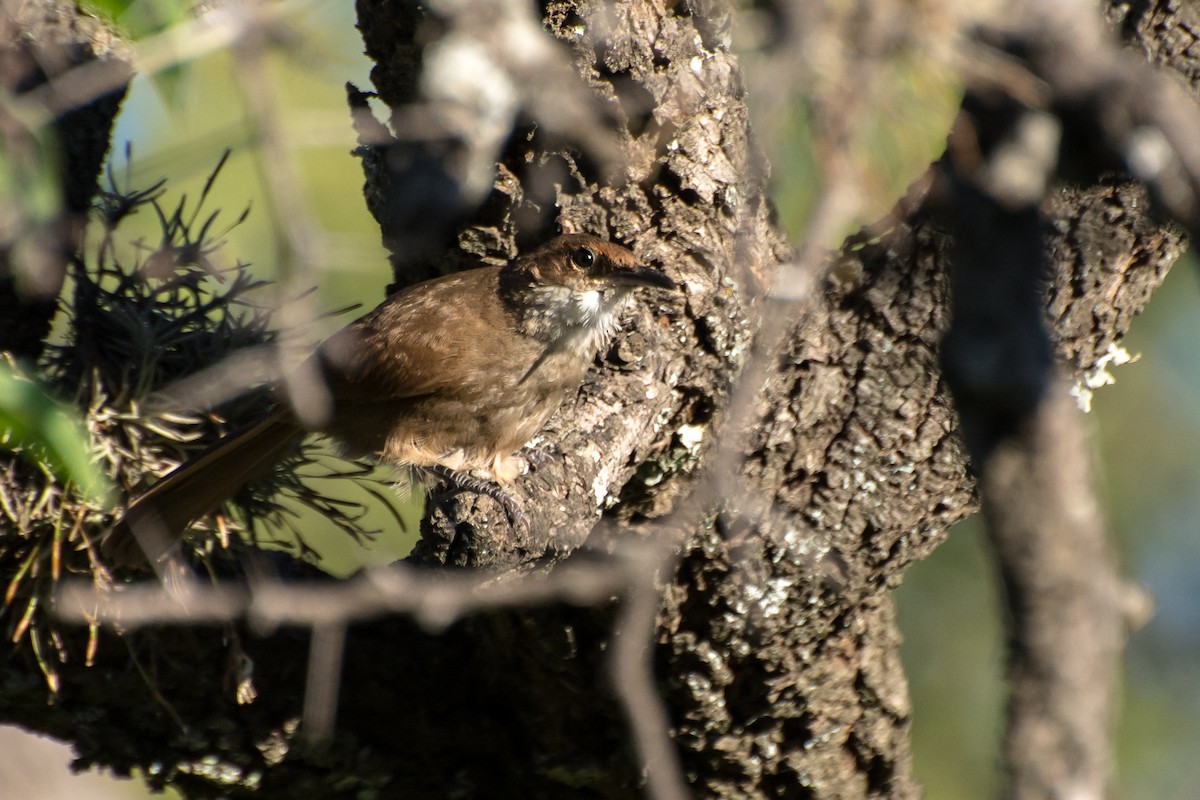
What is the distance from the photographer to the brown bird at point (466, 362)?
3.81 meters

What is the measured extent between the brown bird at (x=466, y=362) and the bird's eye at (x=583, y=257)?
0.03ft

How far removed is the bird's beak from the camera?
335 centimetres

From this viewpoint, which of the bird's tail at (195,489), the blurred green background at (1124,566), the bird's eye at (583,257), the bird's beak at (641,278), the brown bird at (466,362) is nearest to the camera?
the bird's tail at (195,489)

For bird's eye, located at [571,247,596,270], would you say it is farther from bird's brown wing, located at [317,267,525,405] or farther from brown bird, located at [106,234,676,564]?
bird's brown wing, located at [317,267,525,405]

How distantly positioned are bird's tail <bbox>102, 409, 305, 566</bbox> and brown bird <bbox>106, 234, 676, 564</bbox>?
106 mm

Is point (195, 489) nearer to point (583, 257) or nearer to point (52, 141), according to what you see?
point (52, 141)

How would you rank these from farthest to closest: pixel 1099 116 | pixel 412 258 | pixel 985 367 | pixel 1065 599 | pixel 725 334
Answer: pixel 412 258 → pixel 725 334 → pixel 1099 116 → pixel 985 367 → pixel 1065 599

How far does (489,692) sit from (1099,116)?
8.17 ft

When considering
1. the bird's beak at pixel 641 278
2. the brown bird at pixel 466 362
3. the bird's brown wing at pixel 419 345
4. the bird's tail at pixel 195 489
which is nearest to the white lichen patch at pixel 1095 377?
the bird's beak at pixel 641 278

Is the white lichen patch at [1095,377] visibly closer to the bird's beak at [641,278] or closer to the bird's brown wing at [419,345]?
the bird's beak at [641,278]

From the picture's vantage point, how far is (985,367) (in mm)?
1408

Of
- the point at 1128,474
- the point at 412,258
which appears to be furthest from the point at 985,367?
the point at 1128,474

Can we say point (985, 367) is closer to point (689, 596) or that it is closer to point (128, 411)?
point (689, 596)

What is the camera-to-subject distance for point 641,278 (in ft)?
11.1
